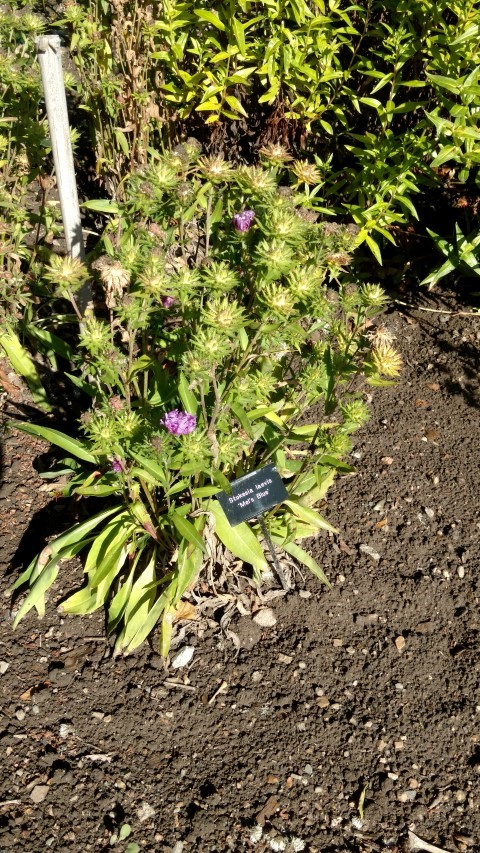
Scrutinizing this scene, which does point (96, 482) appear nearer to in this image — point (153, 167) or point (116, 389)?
point (116, 389)

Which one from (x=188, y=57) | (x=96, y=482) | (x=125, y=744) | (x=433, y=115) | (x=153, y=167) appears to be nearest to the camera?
(x=153, y=167)

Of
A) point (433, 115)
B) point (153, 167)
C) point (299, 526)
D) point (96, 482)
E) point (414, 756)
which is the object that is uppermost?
point (153, 167)

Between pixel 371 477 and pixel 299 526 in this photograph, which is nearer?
pixel 299 526

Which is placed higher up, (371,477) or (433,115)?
(433,115)

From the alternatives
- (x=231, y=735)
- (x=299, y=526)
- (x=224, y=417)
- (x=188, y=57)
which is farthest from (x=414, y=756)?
(x=188, y=57)

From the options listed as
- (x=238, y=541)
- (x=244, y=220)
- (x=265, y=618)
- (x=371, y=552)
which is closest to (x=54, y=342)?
(x=238, y=541)

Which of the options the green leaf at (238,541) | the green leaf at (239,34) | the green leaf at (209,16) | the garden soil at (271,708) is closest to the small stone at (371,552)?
the garden soil at (271,708)

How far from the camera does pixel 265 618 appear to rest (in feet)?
8.64

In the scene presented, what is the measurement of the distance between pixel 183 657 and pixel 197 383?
A: 40.1 inches

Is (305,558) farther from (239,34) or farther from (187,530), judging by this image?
(239,34)

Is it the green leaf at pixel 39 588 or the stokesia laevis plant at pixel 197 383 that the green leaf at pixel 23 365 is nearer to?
the stokesia laevis plant at pixel 197 383

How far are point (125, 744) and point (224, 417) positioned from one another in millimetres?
1081

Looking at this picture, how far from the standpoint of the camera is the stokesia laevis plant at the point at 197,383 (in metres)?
1.85

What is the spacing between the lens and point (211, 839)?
2.12m
